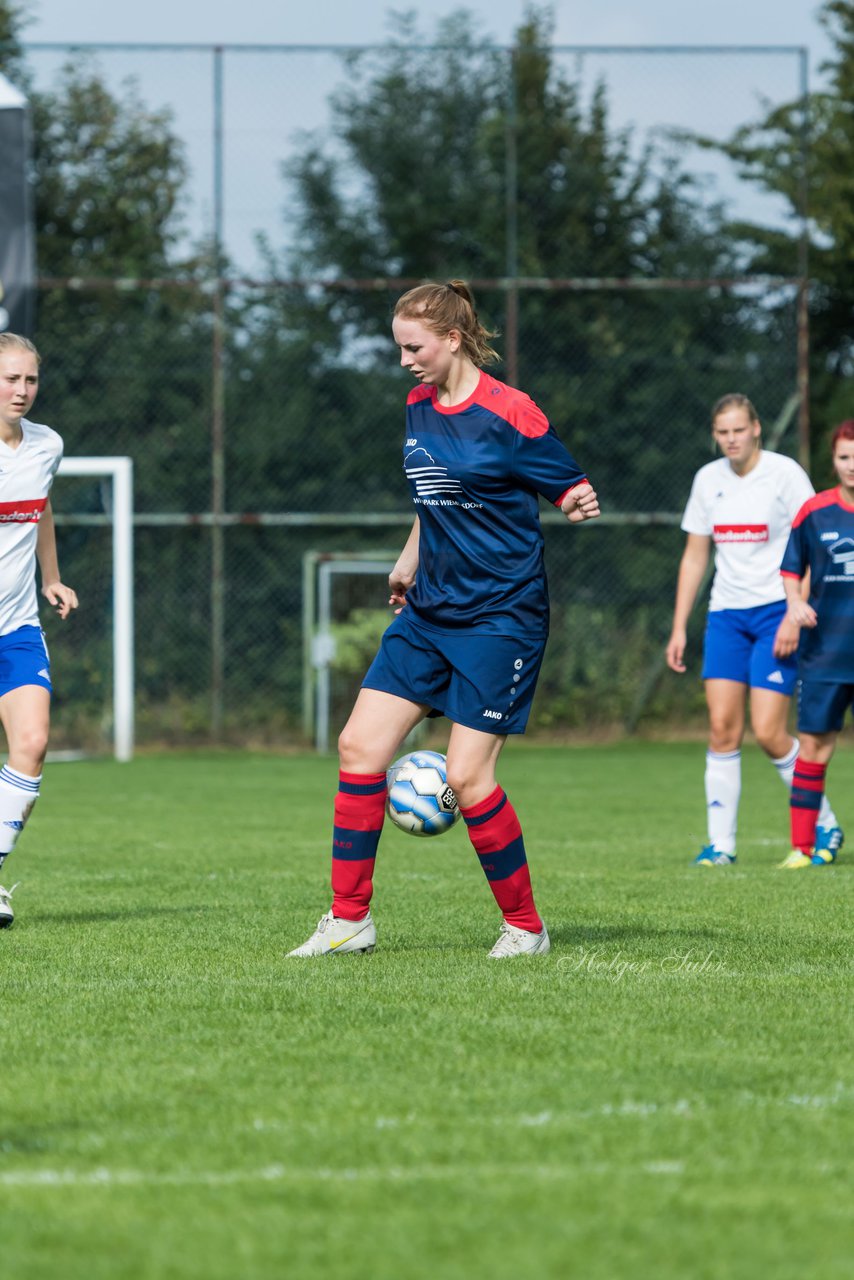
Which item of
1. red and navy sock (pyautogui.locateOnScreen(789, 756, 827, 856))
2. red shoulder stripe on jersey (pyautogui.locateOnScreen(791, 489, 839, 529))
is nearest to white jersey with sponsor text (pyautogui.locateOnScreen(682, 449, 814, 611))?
red shoulder stripe on jersey (pyautogui.locateOnScreen(791, 489, 839, 529))

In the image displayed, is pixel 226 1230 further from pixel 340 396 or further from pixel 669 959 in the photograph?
pixel 340 396

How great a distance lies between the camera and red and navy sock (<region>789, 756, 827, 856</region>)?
8.55 m

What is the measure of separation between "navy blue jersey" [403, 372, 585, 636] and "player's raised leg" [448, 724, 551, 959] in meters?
0.35

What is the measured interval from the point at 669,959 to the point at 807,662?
345cm

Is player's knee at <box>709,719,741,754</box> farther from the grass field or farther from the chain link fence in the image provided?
the chain link fence

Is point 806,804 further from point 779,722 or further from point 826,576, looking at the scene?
point 826,576

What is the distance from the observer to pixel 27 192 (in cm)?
1641

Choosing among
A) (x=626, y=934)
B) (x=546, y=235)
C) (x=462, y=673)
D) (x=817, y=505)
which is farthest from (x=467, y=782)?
(x=546, y=235)

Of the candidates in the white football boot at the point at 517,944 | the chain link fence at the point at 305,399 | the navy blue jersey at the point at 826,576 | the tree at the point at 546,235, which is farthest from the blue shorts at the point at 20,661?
the tree at the point at 546,235

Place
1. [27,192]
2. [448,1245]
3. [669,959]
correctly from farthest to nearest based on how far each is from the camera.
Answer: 1. [27,192]
2. [669,959]
3. [448,1245]

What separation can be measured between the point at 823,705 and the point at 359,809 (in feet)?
12.2

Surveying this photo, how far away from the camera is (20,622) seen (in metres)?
6.40

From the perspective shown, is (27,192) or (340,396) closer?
(27,192)

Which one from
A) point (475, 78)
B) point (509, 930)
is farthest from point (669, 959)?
point (475, 78)
